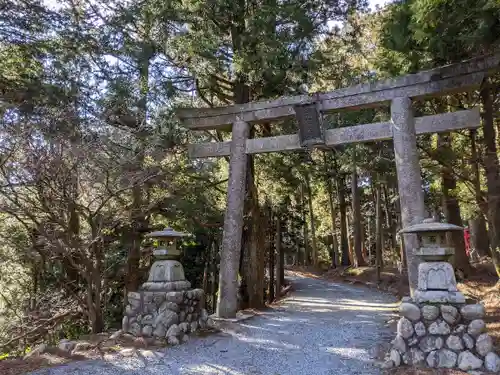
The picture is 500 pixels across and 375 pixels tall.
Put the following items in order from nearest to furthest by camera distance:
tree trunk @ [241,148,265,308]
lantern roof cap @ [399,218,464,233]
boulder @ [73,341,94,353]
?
1. lantern roof cap @ [399,218,464,233]
2. boulder @ [73,341,94,353]
3. tree trunk @ [241,148,265,308]

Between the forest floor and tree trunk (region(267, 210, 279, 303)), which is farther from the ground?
tree trunk (region(267, 210, 279, 303))

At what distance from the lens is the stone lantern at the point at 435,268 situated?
4.61 metres

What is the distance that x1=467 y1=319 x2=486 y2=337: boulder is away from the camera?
4.31 meters

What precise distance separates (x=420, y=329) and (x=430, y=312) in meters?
0.24

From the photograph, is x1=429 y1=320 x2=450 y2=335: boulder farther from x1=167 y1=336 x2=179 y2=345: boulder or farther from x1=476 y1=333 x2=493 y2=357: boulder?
x1=167 y1=336 x2=179 y2=345: boulder

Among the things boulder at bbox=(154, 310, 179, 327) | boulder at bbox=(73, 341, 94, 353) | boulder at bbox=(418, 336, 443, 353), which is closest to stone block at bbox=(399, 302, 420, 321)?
boulder at bbox=(418, 336, 443, 353)

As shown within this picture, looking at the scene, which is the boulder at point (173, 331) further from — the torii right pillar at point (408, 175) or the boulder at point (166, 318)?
the torii right pillar at point (408, 175)

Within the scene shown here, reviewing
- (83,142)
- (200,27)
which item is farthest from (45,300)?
(200,27)

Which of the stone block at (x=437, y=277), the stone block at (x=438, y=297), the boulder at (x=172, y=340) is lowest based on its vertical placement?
the boulder at (x=172, y=340)

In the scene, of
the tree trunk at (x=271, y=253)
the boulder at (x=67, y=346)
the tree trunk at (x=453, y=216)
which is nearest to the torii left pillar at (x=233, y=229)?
the boulder at (x=67, y=346)

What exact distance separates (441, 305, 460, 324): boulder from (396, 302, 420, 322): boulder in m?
0.29

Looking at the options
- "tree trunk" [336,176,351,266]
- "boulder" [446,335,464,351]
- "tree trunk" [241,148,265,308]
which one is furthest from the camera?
"tree trunk" [336,176,351,266]

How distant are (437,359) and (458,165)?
578 centimetres

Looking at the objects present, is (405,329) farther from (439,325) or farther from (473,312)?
(473,312)
